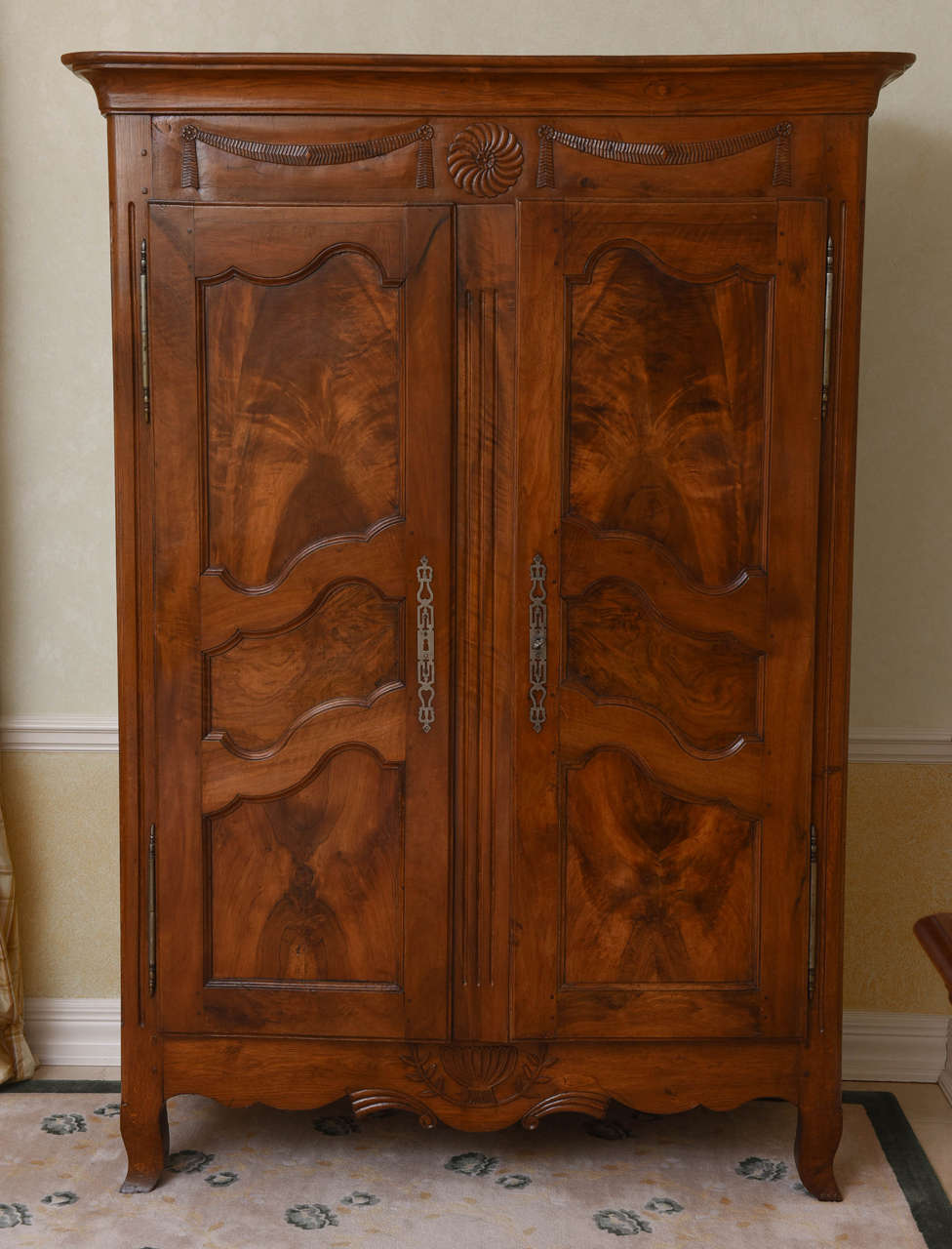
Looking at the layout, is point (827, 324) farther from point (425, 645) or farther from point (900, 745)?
point (900, 745)

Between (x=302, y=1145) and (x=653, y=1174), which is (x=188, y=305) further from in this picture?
(x=653, y=1174)

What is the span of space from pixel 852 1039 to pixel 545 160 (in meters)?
2.04

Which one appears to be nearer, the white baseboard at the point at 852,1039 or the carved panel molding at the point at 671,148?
the carved panel molding at the point at 671,148

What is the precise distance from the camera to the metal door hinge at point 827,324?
2004 mm

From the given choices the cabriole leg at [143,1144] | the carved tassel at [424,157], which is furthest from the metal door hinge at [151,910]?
the carved tassel at [424,157]

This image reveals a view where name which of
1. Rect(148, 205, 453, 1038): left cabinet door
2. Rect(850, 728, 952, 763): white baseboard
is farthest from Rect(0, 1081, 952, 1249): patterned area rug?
Rect(850, 728, 952, 763): white baseboard

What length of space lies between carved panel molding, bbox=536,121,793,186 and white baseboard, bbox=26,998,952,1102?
73.9 inches

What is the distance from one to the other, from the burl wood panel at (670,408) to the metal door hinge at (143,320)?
0.74m

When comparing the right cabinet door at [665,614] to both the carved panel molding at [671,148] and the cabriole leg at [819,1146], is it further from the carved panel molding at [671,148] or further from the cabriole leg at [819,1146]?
the cabriole leg at [819,1146]

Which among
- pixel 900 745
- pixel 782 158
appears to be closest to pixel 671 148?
pixel 782 158

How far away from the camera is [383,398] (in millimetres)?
2039

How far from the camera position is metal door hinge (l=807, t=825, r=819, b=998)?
211cm

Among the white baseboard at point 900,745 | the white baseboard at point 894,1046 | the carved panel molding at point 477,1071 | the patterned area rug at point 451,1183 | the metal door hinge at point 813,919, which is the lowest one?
the patterned area rug at point 451,1183

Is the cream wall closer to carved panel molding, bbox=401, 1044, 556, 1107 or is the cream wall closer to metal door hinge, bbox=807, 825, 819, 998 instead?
metal door hinge, bbox=807, 825, 819, 998
